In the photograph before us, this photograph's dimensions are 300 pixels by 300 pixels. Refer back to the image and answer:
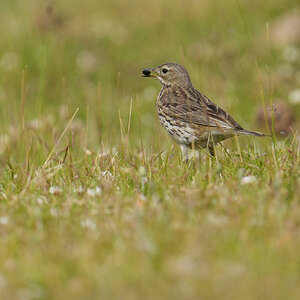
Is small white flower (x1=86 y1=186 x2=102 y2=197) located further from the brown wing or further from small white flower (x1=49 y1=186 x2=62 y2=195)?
the brown wing

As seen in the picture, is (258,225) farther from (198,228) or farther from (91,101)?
(91,101)

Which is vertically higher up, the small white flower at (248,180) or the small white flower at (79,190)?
the small white flower at (248,180)

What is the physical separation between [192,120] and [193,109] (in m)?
0.20

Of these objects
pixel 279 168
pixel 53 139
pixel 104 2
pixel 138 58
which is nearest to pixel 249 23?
pixel 138 58

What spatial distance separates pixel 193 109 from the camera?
7086 millimetres

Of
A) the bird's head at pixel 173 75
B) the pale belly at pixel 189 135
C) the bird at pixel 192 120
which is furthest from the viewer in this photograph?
the bird's head at pixel 173 75

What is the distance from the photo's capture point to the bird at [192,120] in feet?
21.9

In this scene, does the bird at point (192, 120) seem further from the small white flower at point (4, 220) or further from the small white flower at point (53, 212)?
the small white flower at point (4, 220)

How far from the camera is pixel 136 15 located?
1689cm

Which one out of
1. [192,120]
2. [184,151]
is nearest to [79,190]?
[184,151]

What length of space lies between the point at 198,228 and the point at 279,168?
146 centimetres

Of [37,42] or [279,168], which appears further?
[37,42]

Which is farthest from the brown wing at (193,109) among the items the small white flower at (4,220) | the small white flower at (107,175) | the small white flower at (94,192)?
the small white flower at (4,220)

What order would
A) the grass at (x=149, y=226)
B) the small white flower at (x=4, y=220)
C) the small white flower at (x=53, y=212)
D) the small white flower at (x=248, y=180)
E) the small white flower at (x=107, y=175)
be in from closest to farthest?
the grass at (x=149, y=226) < the small white flower at (x=4, y=220) < the small white flower at (x=53, y=212) < the small white flower at (x=248, y=180) < the small white flower at (x=107, y=175)
